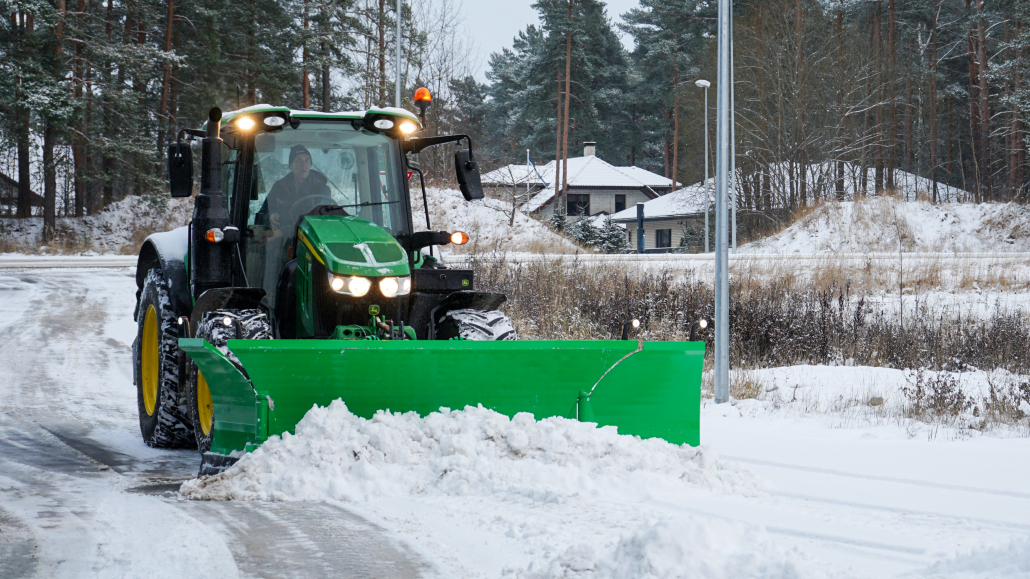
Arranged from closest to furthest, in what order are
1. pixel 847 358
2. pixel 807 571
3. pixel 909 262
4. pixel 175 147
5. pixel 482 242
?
pixel 807 571, pixel 175 147, pixel 847 358, pixel 909 262, pixel 482 242

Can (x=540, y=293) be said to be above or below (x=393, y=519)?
above

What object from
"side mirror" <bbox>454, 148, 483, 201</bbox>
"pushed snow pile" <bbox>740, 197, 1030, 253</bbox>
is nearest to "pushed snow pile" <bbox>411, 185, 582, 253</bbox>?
"pushed snow pile" <bbox>740, 197, 1030, 253</bbox>

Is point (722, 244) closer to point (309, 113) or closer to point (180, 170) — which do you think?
point (309, 113)

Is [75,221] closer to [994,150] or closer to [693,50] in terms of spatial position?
[693,50]

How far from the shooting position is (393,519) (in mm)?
4223

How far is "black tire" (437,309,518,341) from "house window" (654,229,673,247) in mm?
42760

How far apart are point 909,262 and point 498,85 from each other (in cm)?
4277

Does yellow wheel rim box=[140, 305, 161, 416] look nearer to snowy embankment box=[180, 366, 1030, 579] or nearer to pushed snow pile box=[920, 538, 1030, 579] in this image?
snowy embankment box=[180, 366, 1030, 579]

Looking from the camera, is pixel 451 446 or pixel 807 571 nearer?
pixel 807 571

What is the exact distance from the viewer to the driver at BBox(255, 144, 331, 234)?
19.5 feet

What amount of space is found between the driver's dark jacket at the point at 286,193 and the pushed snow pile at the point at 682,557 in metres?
3.32

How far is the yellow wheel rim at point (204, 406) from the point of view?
5473mm

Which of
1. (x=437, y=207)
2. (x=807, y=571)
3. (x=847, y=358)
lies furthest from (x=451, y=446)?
(x=437, y=207)

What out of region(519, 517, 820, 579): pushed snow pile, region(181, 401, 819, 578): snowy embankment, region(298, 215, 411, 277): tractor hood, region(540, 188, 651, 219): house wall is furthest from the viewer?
region(540, 188, 651, 219): house wall
